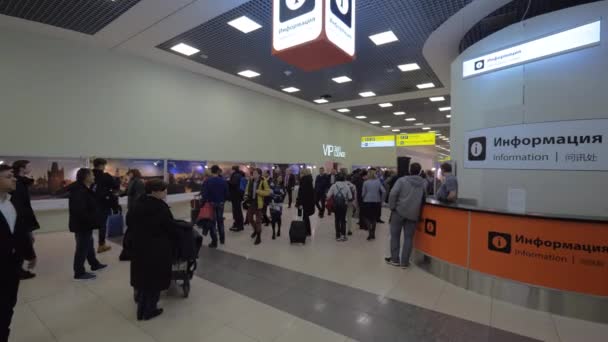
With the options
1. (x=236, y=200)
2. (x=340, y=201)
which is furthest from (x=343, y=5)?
(x=236, y=200)

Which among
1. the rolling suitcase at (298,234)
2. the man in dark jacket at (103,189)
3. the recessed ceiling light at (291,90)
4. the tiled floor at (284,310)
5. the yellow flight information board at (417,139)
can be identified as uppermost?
the recessed ceiling light at (291,90)

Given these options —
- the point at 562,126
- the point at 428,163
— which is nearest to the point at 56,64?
the point at 562,126

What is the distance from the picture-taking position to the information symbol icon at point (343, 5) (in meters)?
3.09

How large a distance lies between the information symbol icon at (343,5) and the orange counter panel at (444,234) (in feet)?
9.30

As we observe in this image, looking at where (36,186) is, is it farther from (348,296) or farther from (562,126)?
(562,126)

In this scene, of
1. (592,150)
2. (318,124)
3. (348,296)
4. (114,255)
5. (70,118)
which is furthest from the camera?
(318,124)

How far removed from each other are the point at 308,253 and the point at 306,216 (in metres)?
1.12

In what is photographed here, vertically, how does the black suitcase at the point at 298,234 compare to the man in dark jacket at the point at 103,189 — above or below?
below

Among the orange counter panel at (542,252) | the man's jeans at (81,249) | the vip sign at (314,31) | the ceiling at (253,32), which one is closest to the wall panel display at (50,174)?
the ceiling at (253,32)

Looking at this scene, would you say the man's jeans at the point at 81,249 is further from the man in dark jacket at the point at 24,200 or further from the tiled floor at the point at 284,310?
the man in dark jacket at the point at 24,200

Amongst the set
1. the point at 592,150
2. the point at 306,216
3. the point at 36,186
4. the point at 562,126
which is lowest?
the point at 306,216

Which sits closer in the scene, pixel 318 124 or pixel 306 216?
pixel 306 216

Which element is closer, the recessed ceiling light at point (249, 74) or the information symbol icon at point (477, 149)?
the information symbol icon at point (477, 149)

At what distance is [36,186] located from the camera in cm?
572
